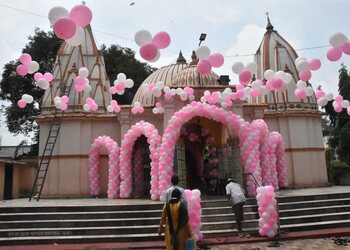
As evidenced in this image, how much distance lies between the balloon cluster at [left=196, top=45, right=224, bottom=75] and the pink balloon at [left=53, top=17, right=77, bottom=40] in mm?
3344

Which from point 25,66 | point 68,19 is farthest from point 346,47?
point 25,66

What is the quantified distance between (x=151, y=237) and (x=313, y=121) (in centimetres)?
1057

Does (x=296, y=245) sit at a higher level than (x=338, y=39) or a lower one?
lower

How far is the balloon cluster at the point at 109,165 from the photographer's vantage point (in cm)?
1214

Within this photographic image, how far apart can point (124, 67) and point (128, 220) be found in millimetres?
17963

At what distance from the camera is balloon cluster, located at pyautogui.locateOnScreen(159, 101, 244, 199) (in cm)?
969

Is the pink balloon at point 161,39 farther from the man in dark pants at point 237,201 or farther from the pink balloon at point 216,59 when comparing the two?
the man in dark pants at point 237,201

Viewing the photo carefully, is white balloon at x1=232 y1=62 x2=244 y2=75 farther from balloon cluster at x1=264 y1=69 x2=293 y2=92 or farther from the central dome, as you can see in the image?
the central dome

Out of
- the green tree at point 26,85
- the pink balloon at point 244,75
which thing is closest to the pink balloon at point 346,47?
the pink balloon at point 244,75

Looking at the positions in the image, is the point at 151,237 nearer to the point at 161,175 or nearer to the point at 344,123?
the point at 161,175

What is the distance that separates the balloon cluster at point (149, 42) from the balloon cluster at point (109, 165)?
6393mm

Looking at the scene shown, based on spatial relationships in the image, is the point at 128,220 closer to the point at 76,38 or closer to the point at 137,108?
the point at 76,38

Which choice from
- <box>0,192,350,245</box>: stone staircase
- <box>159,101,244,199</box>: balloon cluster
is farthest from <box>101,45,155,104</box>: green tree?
<box>0,192,350,245</box>: stone staircase

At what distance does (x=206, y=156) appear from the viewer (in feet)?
51.1
